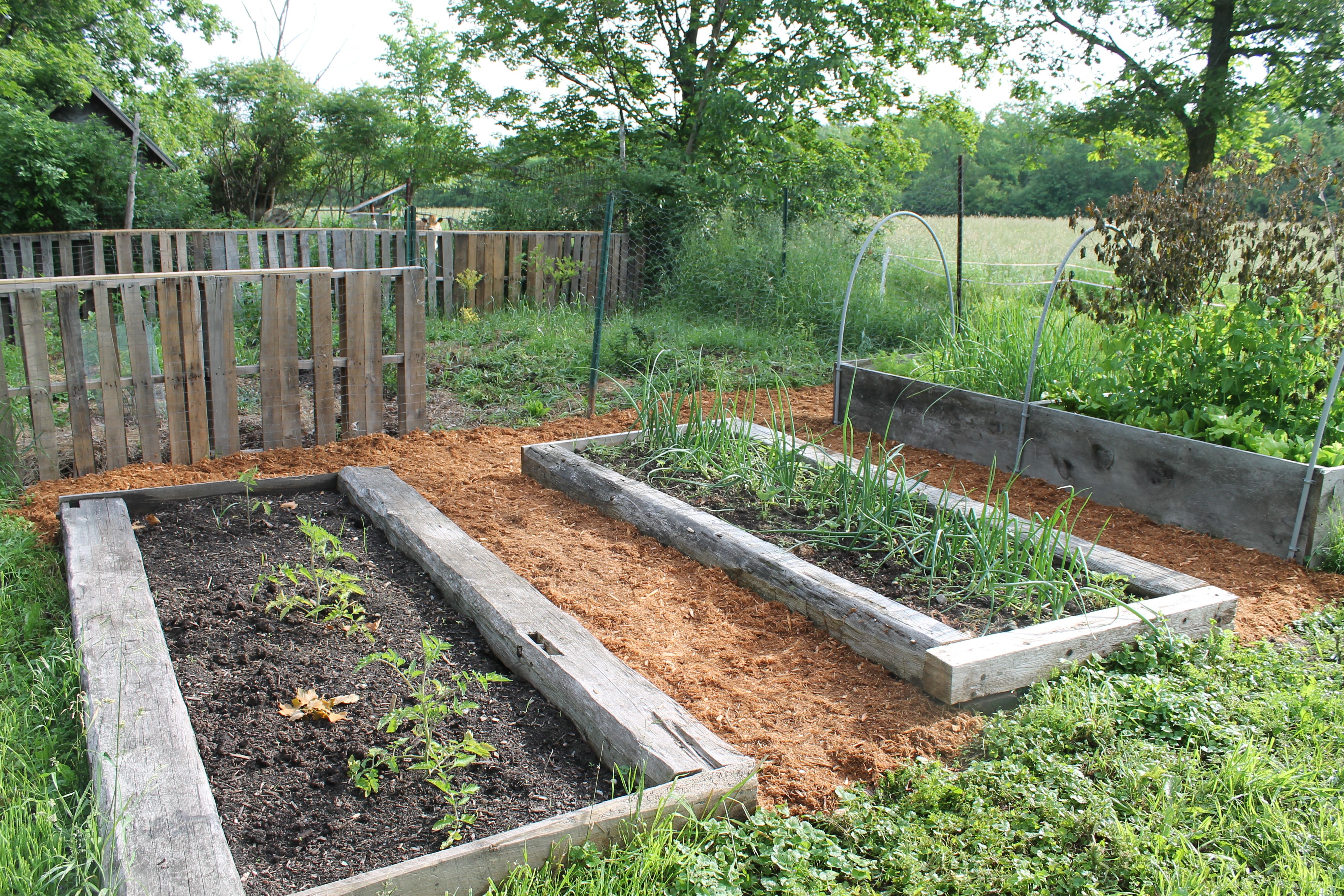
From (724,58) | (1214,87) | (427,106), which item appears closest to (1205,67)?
(1214,87)

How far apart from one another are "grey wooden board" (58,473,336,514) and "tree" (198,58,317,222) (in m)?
21.4

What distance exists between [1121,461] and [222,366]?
16.8 feet

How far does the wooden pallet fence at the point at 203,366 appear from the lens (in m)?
4.58

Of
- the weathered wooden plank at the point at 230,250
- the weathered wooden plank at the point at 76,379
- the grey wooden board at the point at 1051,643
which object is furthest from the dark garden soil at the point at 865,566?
the weathered wooden plank at the point at 230,250

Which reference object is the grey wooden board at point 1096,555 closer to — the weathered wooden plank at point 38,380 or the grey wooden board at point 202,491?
the grey wooden board at point 202,491

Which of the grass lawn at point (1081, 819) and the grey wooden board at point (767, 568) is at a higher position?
the grey wooden board at point (767, 568)

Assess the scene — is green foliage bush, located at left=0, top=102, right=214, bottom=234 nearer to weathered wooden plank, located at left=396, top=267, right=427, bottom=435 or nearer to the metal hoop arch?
weathered wooden plank, located at left=396, top=267, right=427, bottom=435

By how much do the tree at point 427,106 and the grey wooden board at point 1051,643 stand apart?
1834 centimetres

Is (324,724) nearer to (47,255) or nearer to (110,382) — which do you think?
(110,382)

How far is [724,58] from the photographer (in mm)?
16234

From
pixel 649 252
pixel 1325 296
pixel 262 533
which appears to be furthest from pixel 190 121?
pixel 1325 296

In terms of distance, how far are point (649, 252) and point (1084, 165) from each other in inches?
1295

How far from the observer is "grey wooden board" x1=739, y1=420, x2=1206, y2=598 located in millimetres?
3305

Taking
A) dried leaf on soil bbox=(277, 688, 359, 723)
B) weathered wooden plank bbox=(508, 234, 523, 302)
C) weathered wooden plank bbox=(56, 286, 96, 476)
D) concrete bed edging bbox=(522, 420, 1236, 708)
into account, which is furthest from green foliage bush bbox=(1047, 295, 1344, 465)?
weathered wooden plank bbox=(508, 234, 523, 302)
